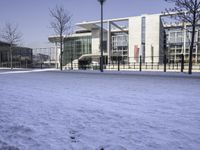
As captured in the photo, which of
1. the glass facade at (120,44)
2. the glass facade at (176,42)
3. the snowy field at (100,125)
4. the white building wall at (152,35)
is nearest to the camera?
the snowy field at (100,125)

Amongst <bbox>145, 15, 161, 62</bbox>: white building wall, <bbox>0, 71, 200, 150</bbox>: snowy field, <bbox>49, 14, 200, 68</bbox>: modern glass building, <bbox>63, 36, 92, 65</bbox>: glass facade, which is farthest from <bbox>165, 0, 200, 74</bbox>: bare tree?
<bbox>63, 36, 92, 65</bbox>: glass facade

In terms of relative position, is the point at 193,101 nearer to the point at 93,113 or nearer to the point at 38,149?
the point at 93,113

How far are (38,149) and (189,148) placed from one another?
6.55 feet

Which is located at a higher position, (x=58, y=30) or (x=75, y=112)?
(x=58, y=30)

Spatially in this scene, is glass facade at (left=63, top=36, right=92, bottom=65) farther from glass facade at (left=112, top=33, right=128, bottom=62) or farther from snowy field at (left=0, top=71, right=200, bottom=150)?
snowy field at (left=0, top=71, right=200, bottom=150)

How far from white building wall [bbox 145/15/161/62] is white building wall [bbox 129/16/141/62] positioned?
8.34 ft

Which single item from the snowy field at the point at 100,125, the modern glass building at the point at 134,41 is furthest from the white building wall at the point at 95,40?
the snowy field at the point at 100,125

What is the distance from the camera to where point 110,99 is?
18.7 feet

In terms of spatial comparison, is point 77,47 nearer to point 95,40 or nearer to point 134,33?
point 95,40

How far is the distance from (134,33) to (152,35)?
577cm

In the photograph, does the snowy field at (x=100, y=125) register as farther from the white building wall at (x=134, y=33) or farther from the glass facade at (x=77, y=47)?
the glass facade at (x=77, y=47)

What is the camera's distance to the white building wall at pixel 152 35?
58062mm

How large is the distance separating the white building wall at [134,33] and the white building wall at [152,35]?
8.34 feet

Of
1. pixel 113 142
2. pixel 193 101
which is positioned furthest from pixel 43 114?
pixel 193 101
